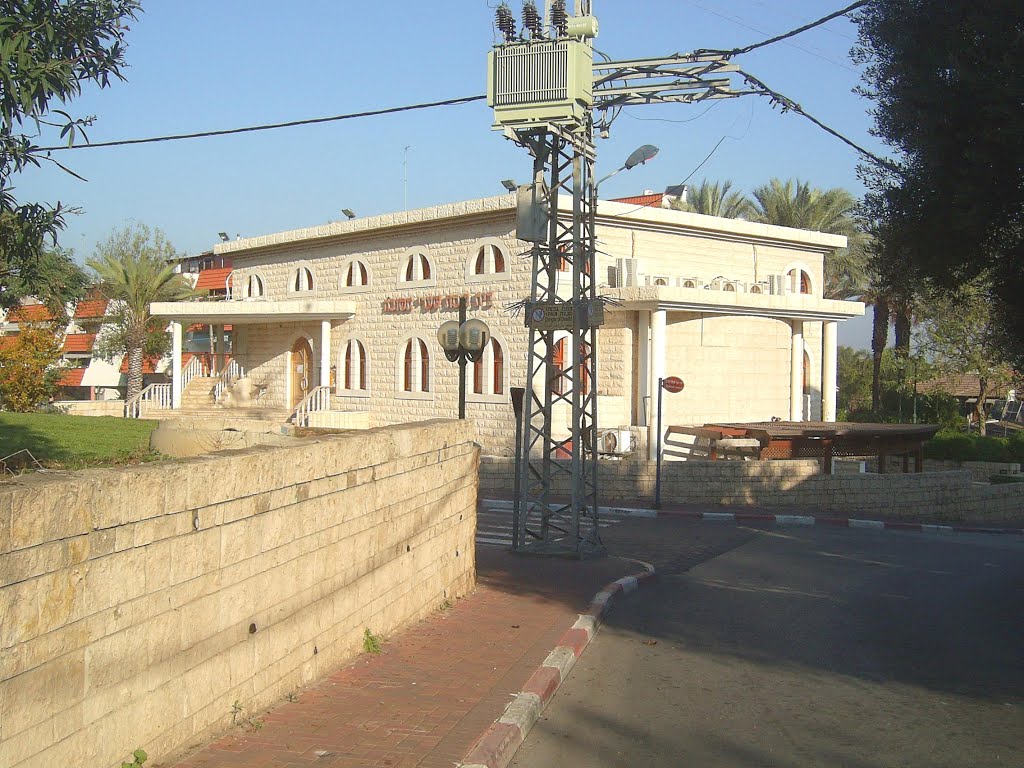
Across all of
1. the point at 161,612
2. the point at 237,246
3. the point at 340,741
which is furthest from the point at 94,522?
the point at 237,246

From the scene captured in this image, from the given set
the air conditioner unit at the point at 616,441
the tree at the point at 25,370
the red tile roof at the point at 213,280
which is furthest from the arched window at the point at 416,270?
the red tile roof at the point at 213,280

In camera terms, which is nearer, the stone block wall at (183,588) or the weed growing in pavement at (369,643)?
the stone block wall at (183,588)

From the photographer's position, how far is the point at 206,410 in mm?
33750

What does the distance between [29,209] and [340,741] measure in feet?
16.4

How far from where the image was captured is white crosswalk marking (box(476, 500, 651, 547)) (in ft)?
56.3

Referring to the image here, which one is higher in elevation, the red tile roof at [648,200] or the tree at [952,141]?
the red tile roof at [648,200]

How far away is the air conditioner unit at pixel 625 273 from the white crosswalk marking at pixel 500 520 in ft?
21.9

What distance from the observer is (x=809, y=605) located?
460 inches

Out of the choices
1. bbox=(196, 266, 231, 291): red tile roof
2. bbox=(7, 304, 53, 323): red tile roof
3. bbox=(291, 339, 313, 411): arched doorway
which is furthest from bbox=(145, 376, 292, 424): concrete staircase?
bbox=(196, 266, 231, 291): red tile roof

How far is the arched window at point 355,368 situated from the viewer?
3117cm

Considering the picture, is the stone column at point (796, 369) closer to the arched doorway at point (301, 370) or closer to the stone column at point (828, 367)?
the stone column at point (828, 367)

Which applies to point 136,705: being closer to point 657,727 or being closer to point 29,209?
point 657,727

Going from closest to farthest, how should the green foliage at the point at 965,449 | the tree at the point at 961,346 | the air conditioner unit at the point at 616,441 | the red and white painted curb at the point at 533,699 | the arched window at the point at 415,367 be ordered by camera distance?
the red and white painted curb at the point at 533,699, the air conditioner unit at the point at 616,441, the arched window at the point at 415,367, the green foliage at the point at 965,449, the tree at the point at 961,346

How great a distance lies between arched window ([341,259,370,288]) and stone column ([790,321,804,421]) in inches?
502
